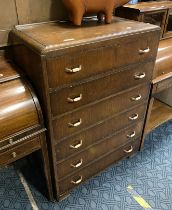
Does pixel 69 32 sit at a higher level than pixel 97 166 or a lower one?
higher

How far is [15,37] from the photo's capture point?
4.02 feet

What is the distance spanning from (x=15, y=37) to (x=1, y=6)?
0.19 m

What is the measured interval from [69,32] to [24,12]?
34cm

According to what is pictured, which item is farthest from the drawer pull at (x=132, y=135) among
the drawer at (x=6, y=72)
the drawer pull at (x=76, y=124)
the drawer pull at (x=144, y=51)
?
the drawer at (x=6, y=72)

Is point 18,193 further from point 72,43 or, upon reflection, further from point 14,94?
point 72,43

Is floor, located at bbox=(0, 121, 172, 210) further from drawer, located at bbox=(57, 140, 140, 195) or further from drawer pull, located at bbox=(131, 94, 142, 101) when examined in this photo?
drawer pull, located at bbox=(131, 94, 142, 101)

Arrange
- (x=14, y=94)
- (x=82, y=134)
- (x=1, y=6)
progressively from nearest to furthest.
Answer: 1. (x=14, y=94)
2. (x=1, y=6)
3. (x=82, y=134)

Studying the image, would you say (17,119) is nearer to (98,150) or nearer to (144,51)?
(98,150)

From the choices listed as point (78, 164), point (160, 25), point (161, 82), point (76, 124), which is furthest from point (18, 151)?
point (160, 25)

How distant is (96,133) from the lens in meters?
1.46

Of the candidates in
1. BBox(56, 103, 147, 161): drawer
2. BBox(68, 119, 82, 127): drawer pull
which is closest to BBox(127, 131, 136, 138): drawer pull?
BBox(56, 103, 147, 161): drawer

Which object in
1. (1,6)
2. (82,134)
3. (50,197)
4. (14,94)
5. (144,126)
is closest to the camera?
(14,94)

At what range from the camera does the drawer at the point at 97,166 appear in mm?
1530

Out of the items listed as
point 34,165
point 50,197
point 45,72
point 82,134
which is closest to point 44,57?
point 45,72
